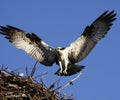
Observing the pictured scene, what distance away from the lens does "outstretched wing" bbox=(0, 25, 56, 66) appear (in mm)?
12156

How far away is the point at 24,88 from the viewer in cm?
948

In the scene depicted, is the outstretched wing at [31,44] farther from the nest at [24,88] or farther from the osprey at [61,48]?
the nest at [24,88]

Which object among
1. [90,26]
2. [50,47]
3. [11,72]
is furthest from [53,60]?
[11,72]

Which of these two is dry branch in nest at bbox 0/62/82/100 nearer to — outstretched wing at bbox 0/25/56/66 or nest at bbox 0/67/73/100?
nest at bbox 0/67/73/100

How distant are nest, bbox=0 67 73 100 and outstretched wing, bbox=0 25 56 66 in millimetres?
2414

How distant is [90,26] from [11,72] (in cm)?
326

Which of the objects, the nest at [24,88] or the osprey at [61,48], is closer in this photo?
the nest at [24,88]

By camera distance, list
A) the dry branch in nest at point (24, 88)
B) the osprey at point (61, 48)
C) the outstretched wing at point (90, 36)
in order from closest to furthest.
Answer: the dry branch in nest at point (24, 88) < the osprey at point (61, 48) < the outstretched wing at point (90, 36)

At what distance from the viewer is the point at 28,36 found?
40.8 ft

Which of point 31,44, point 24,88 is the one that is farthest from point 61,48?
point 24,88

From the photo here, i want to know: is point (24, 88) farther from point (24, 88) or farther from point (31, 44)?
point (31, 44)

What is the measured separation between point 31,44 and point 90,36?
3.71 ft

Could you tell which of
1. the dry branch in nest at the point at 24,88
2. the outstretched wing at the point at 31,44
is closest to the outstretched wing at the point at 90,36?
the outstretched wing at the point at 31,44

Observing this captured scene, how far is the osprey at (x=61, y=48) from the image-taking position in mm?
12082
